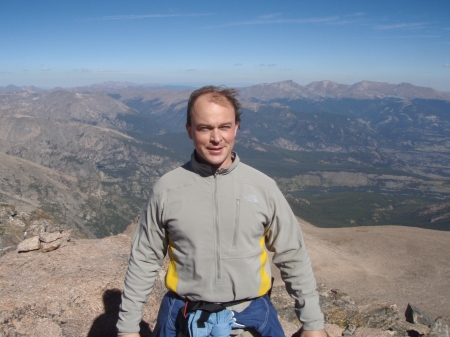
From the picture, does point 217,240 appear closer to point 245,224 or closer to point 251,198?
point 245,224

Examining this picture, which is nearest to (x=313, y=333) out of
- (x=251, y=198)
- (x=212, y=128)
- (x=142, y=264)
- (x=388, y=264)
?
(x=251, y=198)

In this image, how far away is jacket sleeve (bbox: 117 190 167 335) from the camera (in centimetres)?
539

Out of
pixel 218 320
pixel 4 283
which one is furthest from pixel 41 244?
pixel 218 320

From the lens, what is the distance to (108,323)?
9.79 m

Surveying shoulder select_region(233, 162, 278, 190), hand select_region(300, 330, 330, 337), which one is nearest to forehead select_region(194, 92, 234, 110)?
shoulder select_region(233, 162, 278, 190)

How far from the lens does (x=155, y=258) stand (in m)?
5.62

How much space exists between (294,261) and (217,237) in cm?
132

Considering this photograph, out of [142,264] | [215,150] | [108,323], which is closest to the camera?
[215,150]

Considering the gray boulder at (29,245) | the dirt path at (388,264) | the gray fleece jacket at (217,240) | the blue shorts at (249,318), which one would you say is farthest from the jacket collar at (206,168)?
the dirt path at (388,264)

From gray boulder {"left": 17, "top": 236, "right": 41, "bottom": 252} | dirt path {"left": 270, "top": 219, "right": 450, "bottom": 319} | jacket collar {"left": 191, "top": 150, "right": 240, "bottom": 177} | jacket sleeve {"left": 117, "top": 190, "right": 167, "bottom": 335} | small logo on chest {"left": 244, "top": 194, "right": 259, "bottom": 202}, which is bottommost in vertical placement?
dirt path {"left": 270, "top": 219, "right": 450, "bottom": 319}

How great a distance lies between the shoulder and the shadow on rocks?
6.35 m

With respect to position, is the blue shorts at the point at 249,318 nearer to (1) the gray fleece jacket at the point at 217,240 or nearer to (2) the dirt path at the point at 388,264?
(1) the gray fleece jacket at the point at 217,240

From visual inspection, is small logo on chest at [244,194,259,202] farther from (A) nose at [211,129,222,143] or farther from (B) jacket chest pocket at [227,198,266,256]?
(A) nose at [211,129,222,143]

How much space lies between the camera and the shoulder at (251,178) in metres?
5.44
